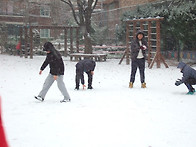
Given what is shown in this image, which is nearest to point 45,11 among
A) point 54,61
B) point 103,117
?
point 54,61

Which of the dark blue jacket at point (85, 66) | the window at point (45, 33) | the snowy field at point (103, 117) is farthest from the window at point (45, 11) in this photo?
the dark blue jacket at point (85, 66)

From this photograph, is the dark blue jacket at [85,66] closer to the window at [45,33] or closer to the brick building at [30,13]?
the brick building at [30,13]

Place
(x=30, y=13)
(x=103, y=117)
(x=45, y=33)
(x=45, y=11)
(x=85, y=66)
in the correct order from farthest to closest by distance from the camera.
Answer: (x=45, y=33), (x=45, y=11), (x=30, y=13), (x=85, y=66), (x=103, y=117)

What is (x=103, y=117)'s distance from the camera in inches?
287

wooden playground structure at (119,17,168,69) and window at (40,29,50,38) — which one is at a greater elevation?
window at (40,29,50,38)

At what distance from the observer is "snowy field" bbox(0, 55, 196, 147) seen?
573cm

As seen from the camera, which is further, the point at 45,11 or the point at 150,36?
the point at 45,11

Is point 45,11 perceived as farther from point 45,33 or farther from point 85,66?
point 85,66

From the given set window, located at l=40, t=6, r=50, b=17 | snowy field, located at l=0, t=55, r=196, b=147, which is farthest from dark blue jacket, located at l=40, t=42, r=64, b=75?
window, located at l=40, t=6, r=50, b=17

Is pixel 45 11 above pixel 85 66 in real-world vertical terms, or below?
above

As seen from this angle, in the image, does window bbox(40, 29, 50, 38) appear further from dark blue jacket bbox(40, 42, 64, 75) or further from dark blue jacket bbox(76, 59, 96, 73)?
dark blue jacket bbox(40, 42, 64, 75)

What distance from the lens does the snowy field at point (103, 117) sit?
573 cm

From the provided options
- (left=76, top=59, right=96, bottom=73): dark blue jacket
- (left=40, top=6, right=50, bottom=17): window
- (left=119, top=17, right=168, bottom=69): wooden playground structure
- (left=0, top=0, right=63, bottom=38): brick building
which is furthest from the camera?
(left=40, top=6, right=50, bottom=17): window

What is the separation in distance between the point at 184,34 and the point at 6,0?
1076 inches
